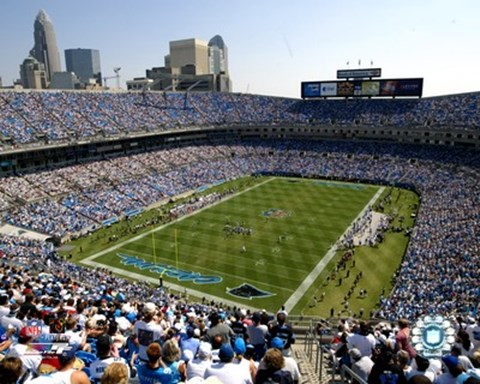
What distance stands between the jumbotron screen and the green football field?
3352cm

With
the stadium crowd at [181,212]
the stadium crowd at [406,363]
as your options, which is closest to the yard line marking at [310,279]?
the stadium crowd at [181,212]

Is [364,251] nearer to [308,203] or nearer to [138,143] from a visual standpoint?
[308,203]

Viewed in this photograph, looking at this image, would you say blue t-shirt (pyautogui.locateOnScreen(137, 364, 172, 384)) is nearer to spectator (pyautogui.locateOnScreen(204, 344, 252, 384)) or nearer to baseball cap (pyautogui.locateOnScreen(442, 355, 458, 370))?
spectator (pyautogui.locateOnScreen(204, 344, 252, 384))

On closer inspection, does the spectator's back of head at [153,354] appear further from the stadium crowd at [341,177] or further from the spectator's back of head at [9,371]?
the stadium crowd at [341,177]

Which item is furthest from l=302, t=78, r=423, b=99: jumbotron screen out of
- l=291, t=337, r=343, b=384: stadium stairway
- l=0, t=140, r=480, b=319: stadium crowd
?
l=291, t=337, r=343, b=384: stadium stairway

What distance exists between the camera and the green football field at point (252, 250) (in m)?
30.0

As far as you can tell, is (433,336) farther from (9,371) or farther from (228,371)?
(9,371)

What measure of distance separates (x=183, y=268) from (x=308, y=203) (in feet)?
77.4

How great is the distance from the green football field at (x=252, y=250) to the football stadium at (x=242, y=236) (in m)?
0.23

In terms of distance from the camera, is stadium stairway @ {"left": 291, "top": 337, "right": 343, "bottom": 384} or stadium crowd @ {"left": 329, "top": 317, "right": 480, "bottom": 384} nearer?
stadium crowd @ {"left": 329, "top": 317, "right": 480, "bottom": 384}

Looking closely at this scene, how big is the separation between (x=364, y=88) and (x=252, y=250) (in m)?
56.2

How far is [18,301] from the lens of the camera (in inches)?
463

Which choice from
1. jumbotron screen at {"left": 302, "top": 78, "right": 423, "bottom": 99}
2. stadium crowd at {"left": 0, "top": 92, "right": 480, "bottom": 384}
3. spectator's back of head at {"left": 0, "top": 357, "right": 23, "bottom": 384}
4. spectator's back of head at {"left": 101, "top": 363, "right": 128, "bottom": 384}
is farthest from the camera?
jumbotron screen at {"left": 302, "top": 78, "right": 423, "bottom": 99}

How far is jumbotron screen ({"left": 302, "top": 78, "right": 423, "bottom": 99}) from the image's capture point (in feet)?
251
